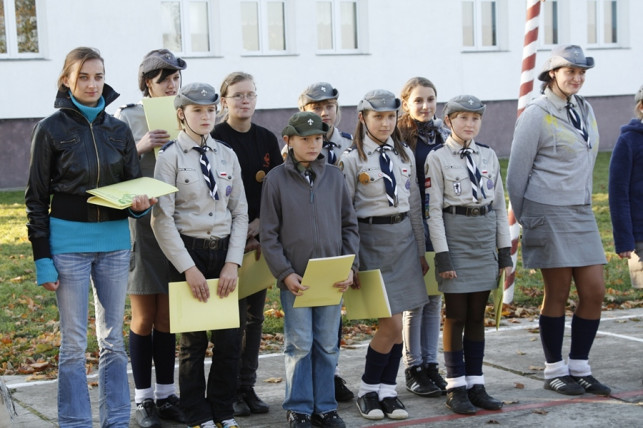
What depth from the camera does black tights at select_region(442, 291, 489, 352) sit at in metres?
6.61

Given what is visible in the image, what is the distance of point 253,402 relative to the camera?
6543 millimetres

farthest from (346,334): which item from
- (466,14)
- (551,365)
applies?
(466,14)

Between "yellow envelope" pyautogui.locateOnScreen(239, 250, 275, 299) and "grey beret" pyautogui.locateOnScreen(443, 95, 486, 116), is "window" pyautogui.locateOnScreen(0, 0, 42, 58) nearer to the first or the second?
"yellow envelope" pyautogui.locateOnScreen(239, 250, 275, 299)

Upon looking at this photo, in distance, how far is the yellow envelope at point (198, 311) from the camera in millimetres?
5809

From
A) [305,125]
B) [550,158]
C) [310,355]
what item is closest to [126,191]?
[305,125]

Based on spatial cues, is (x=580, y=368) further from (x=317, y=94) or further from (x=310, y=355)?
(x=317, y=94)

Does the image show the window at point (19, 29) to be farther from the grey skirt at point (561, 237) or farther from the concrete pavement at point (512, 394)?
the grey skirt at point (561, 237)

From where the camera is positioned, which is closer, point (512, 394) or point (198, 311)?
point (198, 311)

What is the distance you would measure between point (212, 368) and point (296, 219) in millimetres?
1020

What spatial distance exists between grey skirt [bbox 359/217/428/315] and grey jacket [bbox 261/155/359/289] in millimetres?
379

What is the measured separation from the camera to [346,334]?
8938 mm

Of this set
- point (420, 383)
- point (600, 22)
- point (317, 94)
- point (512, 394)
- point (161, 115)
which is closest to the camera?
point (161, 115)

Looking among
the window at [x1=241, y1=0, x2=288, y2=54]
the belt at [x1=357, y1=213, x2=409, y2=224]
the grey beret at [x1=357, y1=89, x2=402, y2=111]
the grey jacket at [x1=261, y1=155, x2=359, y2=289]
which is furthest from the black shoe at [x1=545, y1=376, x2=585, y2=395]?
the window at [x1=241, y1=0, x2=288, y2=54]

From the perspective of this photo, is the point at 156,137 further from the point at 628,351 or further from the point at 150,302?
the point at 628,351
